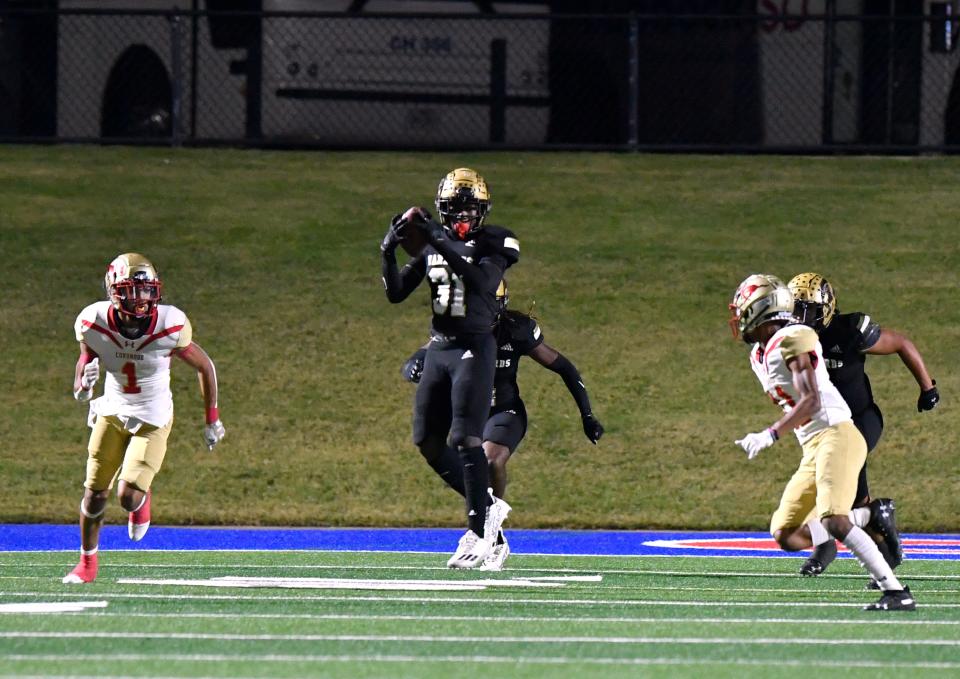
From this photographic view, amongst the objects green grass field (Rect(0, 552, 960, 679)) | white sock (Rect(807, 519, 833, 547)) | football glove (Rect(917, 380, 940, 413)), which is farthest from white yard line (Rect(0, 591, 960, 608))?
football glove (Rect(917, 380, 940, 413))

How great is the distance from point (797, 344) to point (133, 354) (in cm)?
334

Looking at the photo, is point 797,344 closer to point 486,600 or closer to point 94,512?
point 486,600

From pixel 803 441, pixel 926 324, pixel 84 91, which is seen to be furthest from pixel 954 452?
pixel 84 91

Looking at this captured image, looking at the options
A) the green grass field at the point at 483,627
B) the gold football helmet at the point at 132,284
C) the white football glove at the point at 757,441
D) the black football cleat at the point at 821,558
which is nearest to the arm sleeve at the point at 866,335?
the black football cleat at the point at 821,558

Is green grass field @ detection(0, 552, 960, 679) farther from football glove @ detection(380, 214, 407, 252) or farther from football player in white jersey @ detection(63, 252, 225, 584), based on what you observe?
football glove @ detection(380, 214, 407, 252)

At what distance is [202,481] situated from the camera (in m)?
15.1

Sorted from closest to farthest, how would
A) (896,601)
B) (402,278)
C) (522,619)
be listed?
(522,619), (896,601), (402,278)

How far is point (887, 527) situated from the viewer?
10.1 metres

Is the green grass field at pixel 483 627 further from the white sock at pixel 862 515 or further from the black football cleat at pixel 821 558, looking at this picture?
the white sock at pixel 862 515

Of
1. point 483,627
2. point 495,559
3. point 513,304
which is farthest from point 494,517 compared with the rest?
point 513,304

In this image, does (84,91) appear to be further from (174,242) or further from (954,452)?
(954,452)

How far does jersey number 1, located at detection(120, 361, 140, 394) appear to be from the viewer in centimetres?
988

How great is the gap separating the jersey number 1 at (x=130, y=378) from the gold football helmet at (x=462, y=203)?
1.77m

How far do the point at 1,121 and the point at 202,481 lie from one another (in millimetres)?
9119
